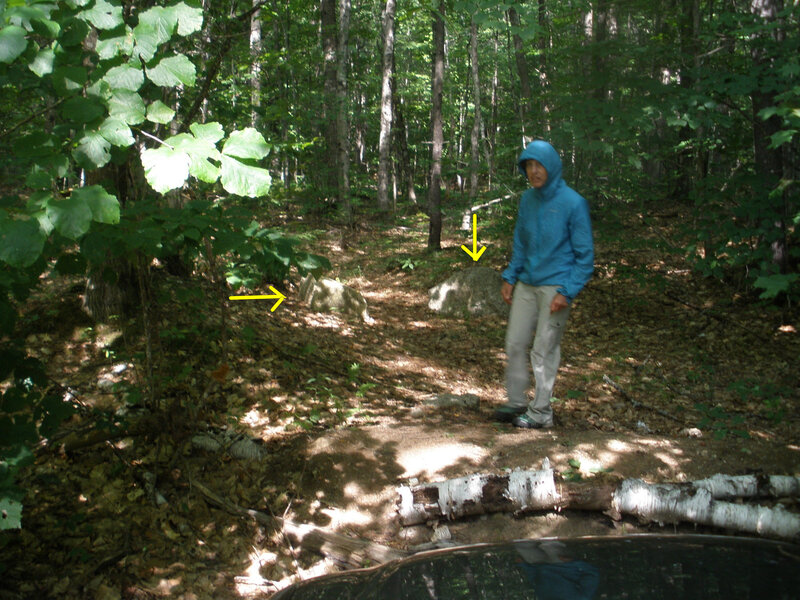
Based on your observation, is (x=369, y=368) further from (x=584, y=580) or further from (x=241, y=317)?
(x=584, y=580)

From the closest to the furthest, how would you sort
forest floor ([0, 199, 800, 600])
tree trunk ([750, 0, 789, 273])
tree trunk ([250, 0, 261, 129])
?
forest floor ([0, 199, 800, 600])
tree trunk ([250, 0, 261, 129])
tree trunk ([750, 0, 789, 273])

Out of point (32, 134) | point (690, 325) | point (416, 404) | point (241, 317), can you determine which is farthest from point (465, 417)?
point (690, 325)

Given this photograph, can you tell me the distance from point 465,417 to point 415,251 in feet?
33.7

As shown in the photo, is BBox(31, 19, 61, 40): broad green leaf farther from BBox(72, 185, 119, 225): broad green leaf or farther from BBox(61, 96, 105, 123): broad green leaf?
BBox(72, 185, 119, 225): broad green leaf

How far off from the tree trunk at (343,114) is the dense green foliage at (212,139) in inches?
20.4

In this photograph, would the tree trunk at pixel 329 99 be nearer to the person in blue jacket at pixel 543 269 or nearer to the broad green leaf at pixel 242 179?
the person in blue jacket at pixel 543 269

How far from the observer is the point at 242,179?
84.3 inches

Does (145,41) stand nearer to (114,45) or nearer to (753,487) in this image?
(114,45)

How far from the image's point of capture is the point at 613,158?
9156mm

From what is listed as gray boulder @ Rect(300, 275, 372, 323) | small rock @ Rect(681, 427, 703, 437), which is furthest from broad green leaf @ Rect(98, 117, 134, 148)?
gray boulder @ Rect(300, 275, 372, 323)

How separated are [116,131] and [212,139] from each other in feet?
1.07

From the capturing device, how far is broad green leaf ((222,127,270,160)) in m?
2.17

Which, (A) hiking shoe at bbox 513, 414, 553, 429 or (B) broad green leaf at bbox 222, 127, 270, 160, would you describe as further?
(A) hiking shoe at bbox 513, 414, 553, 429

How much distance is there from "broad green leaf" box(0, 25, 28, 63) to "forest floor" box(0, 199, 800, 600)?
2.16m
